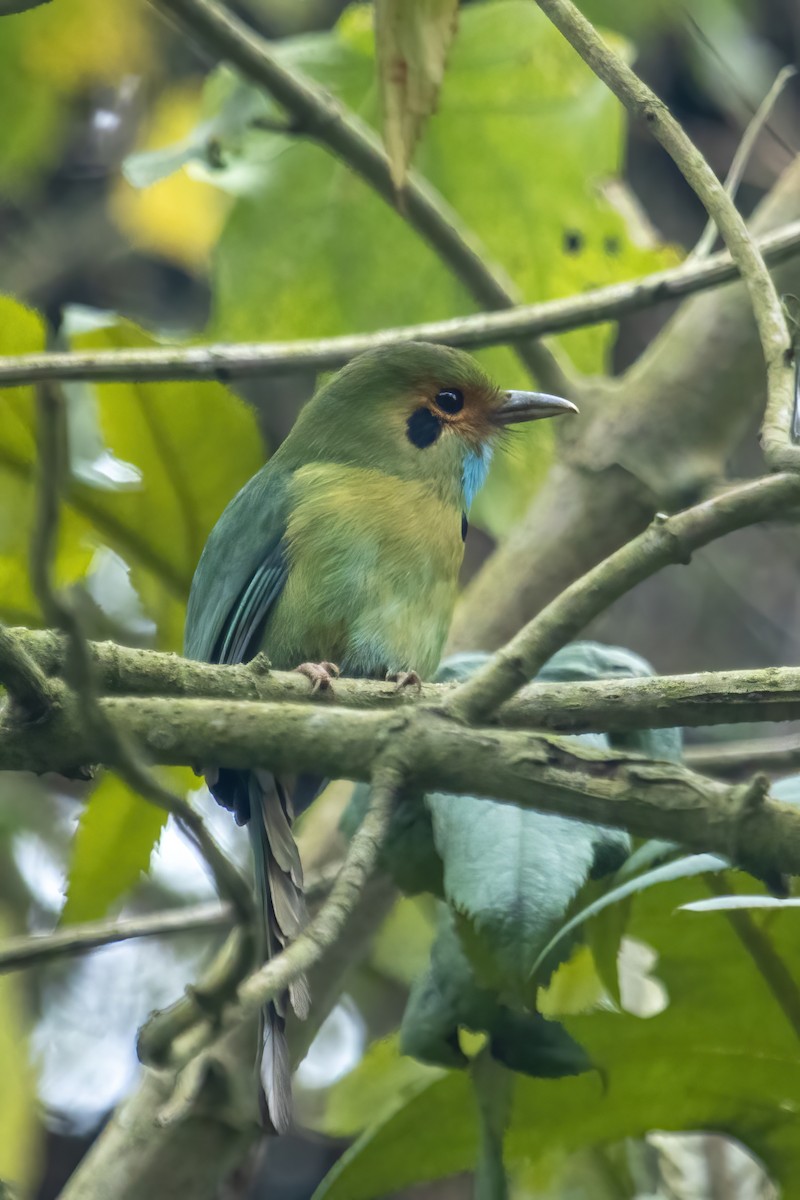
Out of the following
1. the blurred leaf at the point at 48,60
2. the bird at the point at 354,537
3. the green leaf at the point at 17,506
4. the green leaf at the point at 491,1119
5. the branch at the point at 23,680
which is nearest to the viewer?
the branch at the point at 23,680

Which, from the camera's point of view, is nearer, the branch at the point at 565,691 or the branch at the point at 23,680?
the branch at the point at 23,680

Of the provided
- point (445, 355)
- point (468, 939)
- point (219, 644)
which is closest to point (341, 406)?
point (445, 355)

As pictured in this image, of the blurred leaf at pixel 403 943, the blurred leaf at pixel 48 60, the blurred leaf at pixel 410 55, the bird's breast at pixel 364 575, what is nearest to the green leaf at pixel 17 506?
the bird's breast at pixel 364 575

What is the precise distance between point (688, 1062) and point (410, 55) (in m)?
1.54

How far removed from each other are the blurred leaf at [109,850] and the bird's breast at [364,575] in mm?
443

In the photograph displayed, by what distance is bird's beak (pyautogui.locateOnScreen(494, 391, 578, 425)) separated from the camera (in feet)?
10.7

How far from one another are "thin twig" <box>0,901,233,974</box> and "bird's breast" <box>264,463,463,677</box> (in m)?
0.58

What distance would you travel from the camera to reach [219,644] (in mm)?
3039

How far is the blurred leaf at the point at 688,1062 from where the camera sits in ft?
7.31

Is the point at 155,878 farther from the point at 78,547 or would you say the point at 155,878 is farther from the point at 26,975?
the point at 78,547

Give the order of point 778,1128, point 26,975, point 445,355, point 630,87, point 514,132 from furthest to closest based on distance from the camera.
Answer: point 26,975
point 514,132
point 445,355
point 778,1128
point 630,87

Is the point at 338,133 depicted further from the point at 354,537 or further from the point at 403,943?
the point at 403,943

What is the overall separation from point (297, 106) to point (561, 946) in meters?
1.68

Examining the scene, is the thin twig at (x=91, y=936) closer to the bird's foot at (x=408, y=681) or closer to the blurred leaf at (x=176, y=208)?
the bird's foot at (x=408, y=681)
